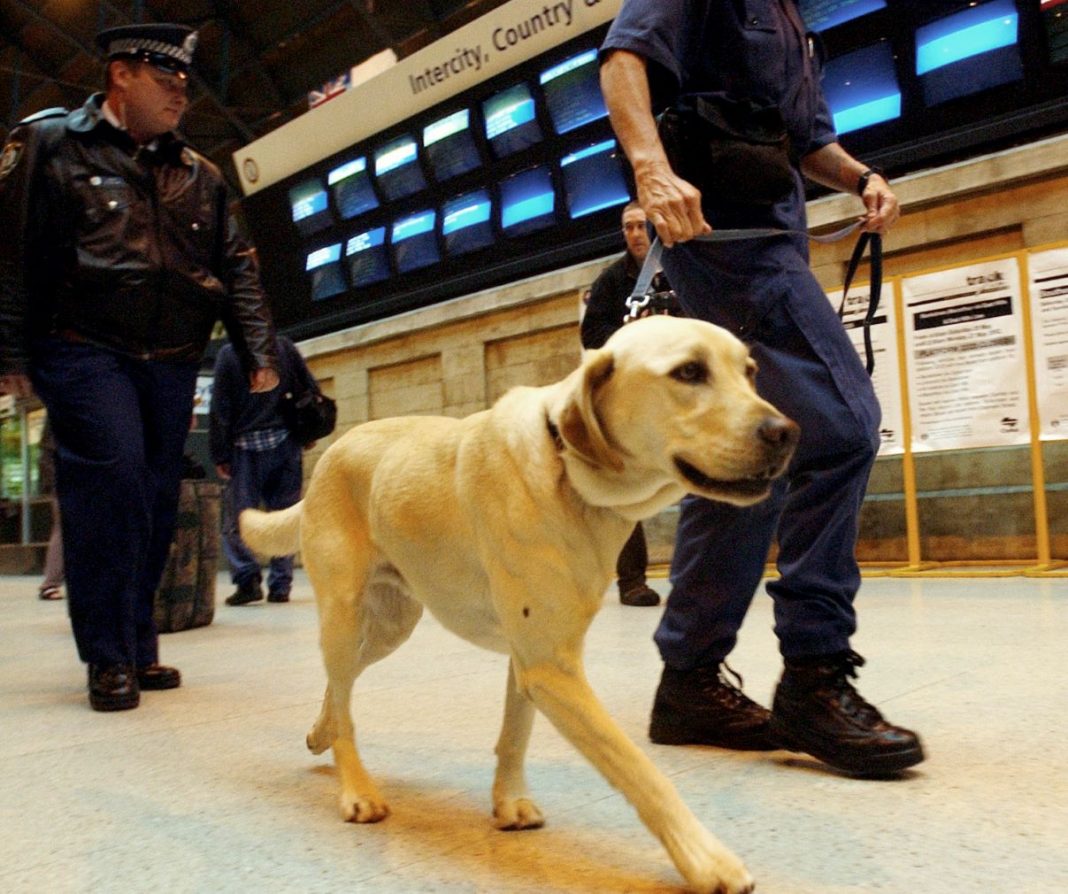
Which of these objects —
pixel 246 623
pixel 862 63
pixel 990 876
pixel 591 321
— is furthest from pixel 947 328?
pixel 990 876

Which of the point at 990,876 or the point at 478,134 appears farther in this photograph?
the point at 478,134

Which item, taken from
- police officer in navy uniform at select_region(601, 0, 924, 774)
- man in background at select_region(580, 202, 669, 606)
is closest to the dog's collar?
police officer in navy uniform at select_region(601, 0, 924, 774)

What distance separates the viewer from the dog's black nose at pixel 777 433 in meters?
1.37

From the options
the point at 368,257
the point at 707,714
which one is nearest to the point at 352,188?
the point at 368,257

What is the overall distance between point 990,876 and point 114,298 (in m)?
2.82

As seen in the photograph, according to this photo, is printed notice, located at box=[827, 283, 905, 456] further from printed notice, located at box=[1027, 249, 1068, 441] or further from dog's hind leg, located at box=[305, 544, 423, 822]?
dog's hind leg, located at box=[305, 544, 423, 822]

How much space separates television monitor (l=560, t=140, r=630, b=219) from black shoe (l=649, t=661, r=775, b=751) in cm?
584

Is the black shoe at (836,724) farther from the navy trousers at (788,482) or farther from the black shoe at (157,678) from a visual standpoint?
the black shoe at (157,678)

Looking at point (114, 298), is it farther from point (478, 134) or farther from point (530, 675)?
point (478, 134)

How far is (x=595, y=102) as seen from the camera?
7.52m

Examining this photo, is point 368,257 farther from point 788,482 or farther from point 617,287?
point 788,482

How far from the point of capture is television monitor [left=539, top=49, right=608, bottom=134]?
24.7ft

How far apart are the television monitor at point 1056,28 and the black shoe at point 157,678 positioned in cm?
561

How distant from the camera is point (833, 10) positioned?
6223 mm
